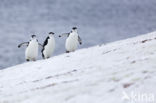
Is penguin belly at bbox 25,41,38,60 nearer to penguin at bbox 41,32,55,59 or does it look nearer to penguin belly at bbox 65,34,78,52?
penguin at bbox 41,32,55,59

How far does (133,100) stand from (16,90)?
3749 mm

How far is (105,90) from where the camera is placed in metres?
7.81

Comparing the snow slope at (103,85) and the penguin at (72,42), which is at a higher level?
the penguin at (72,42)

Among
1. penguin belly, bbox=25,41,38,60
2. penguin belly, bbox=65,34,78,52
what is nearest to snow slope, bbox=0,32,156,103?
penguin belly, bbox=65,34,78,52

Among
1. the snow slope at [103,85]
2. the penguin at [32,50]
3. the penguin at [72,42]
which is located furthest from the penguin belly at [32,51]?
the snow slope at [103,85]

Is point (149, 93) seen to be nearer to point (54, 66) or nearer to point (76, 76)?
point (76, 76)

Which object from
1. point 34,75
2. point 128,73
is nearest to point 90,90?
point 128,73

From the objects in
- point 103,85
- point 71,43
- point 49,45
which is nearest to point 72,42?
point 71,43

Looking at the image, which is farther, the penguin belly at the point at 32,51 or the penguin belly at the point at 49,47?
the penguin belly at the point at 49,47

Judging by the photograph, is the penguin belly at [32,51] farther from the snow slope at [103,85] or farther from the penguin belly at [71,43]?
the snow slope at [103,85]

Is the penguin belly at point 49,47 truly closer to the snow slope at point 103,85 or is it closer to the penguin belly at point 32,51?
the penguin belly at point 32,51

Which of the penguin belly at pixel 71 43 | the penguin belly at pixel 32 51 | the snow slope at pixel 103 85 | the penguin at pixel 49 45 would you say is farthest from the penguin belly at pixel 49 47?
the snow slope at pixel 103 85

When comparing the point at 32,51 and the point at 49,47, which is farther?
the point at 49,47

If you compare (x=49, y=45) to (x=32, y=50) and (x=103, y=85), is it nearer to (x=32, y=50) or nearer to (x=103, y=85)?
(x=32, y=50)
